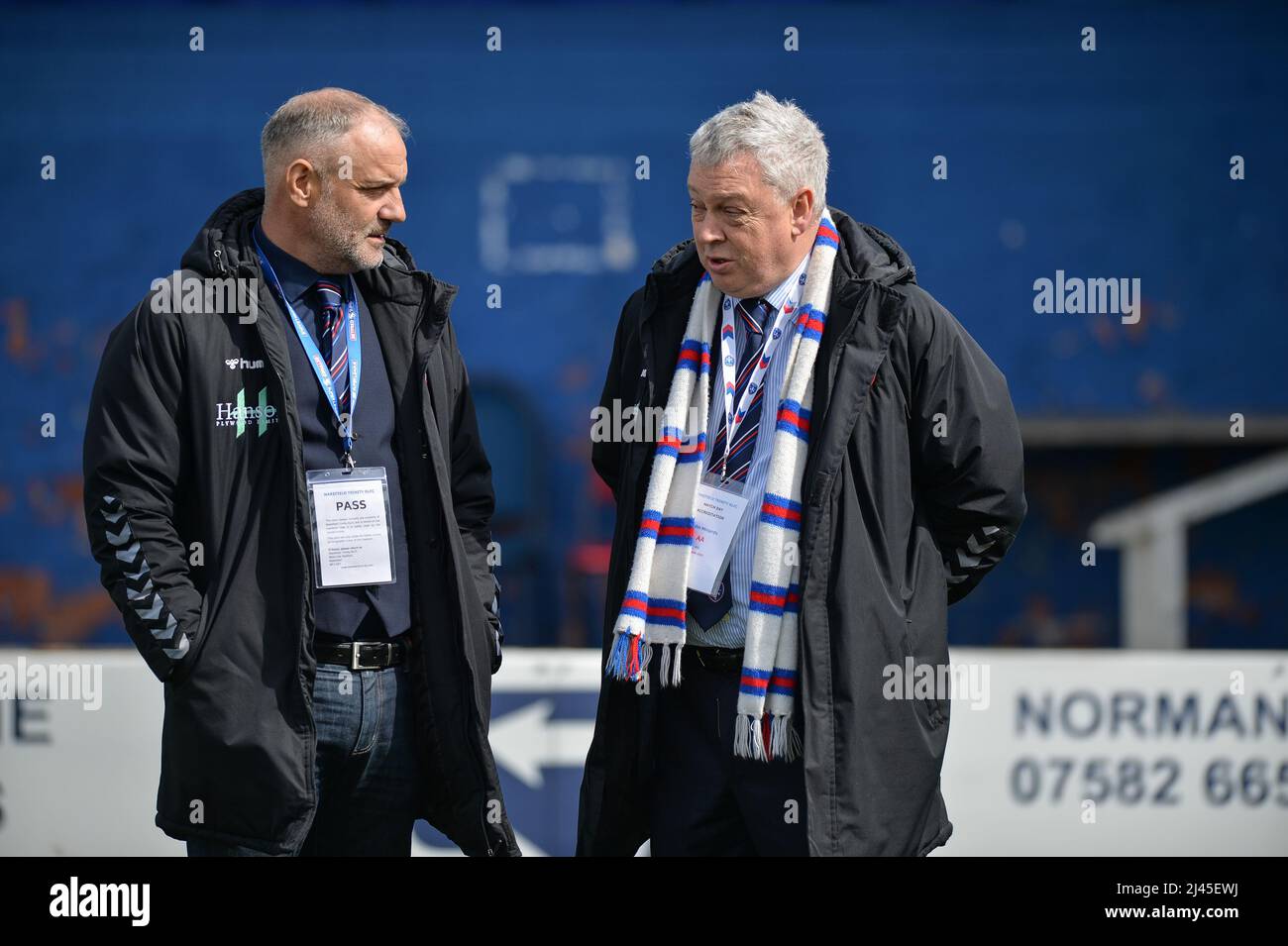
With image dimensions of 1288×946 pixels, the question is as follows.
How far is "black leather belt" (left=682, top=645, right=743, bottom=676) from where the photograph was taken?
101 inches

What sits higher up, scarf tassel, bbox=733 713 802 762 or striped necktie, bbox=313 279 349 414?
striped necktie, bbox=313 279 349 414

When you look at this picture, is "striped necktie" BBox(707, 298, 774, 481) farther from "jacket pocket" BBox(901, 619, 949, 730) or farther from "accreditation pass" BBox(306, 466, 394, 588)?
"accreditation pass" BBox(306, 466, 394, 588)

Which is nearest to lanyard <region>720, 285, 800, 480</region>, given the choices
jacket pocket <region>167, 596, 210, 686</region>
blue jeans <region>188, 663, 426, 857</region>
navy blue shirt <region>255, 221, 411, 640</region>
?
navy blue shirt <region>255, 221, 411, 640</region>

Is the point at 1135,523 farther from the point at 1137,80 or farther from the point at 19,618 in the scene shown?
the point at 19,618

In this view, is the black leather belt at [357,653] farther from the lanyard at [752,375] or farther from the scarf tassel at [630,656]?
the lanyard at [752,375]

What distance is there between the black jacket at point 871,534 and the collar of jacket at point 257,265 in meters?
0.39

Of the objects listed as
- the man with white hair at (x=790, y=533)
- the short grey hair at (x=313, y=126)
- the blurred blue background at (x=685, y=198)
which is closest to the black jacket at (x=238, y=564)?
the short grey hair at (x=313, y=126)

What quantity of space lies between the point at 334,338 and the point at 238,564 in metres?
0.44

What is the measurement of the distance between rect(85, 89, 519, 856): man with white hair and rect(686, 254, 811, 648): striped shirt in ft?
1.41

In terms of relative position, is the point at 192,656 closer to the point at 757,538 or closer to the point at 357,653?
the point at 357,653

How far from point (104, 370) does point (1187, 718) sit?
3.38 m

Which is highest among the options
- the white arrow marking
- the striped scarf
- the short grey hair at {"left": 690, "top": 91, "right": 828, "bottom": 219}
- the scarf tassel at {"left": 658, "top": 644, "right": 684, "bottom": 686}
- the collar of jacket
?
the short grey hair at {"left": 690, "top": 91, "right": 828, "bottom": 219}

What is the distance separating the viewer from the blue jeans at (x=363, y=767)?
2.51 metres
